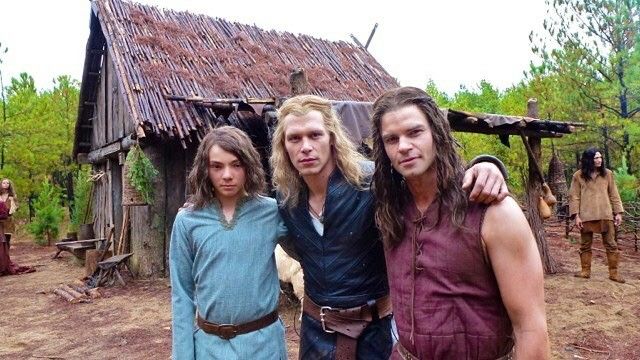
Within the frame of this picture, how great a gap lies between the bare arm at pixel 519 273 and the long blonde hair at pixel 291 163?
780mm

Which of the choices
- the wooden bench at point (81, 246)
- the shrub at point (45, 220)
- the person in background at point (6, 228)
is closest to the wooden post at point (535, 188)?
the wooden bench at point (81, 246)

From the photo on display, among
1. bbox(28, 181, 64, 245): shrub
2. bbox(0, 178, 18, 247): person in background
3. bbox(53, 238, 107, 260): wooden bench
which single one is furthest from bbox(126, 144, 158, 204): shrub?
bbox(28, 181, 64, 245): shrub

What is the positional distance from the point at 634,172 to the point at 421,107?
13314 millimetres

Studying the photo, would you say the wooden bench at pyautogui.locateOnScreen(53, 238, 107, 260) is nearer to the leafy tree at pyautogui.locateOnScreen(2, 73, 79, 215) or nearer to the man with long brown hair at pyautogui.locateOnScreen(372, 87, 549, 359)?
the leafy tree at pyautogui.locateOnScreen(2, 73, 79, 215)

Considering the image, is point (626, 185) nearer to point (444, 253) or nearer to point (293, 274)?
point (293, 274)

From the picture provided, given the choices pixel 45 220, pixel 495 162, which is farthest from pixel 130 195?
pixel 45 220

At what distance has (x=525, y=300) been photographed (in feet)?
4.36

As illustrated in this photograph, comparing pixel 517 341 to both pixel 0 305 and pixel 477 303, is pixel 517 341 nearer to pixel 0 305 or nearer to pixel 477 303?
pixel 477 303

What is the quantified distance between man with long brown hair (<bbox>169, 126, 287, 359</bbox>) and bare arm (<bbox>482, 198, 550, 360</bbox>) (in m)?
1.07

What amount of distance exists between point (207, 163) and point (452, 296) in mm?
1227

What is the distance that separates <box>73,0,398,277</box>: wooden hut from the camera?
7590 millimetres

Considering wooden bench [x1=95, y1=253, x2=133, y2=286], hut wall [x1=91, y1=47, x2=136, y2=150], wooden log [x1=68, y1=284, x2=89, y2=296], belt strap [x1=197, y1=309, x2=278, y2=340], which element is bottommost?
wooden log [x1=68, y1=284, x2=89, y2=296]

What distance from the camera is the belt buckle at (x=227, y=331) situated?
2.05 m

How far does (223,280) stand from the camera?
2.07 meters
